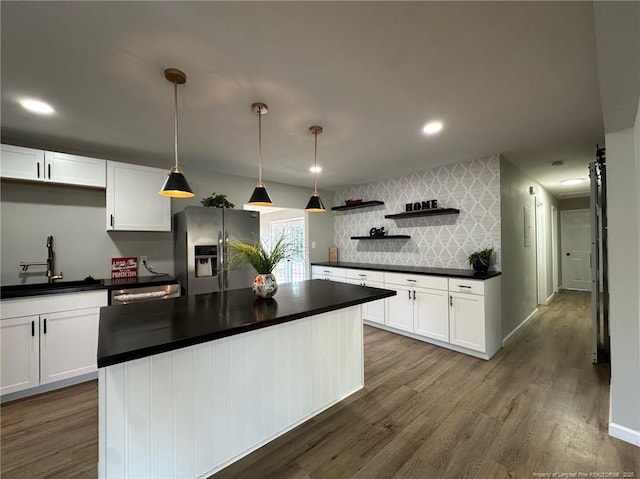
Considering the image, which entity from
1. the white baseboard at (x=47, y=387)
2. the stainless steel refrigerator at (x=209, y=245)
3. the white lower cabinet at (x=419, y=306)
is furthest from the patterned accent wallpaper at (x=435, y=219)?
the white baseboard at (x=47, y=387)

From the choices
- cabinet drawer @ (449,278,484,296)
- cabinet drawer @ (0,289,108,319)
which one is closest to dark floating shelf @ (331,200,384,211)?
cabinet drawer @ (449,278,484,296)

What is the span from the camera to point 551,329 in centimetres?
390

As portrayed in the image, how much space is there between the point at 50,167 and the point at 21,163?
19 cm

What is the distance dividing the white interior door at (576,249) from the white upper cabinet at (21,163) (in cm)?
1009

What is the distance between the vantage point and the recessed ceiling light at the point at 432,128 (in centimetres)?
242

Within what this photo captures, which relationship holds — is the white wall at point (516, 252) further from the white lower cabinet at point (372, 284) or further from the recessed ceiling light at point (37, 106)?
the recessed ceiling light at point (37, 106)

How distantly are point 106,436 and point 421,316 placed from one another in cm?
328

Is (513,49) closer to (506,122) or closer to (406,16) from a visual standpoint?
(406,16)

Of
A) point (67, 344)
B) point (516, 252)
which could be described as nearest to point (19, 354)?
point (67, 344)

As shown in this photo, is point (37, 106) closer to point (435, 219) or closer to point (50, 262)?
point (50, 262)

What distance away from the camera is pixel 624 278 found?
177 centimetres

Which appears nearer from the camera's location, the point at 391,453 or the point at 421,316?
the point at 391,453

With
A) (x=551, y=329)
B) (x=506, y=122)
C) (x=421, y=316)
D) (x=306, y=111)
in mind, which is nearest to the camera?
(x=306, y=111)

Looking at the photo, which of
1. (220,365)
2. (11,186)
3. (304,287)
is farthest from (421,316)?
(11,186)
